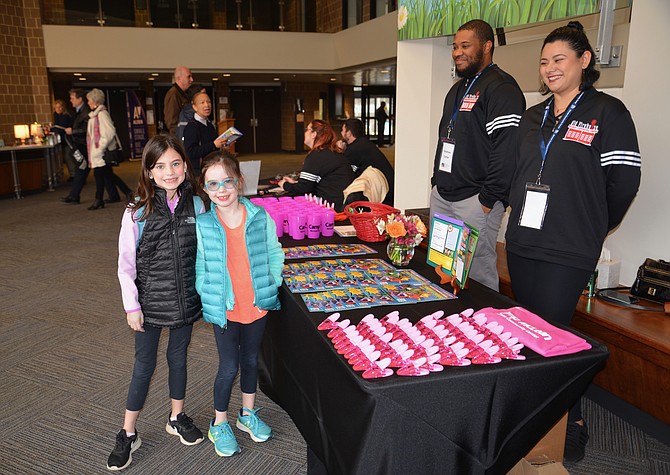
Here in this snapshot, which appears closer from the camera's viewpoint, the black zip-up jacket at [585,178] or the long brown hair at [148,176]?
the black zip-up jacket at [585,178]

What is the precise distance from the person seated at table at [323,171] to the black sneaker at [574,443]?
2403 millimetres

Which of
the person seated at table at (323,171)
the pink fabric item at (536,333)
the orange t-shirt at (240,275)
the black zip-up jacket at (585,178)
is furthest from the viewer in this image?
the person seated at table at (323,171)

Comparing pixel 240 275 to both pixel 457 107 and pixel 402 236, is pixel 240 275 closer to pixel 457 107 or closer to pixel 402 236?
pixel 402 236

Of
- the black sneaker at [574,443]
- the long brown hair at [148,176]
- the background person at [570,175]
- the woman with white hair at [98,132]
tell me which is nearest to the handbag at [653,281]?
→ the background person at [570,175]

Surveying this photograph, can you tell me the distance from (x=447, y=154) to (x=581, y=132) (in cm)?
78

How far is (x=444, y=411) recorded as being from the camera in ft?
4.58

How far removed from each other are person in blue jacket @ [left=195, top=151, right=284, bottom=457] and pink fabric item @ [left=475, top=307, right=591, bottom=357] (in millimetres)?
817

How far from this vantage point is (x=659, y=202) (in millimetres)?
2465

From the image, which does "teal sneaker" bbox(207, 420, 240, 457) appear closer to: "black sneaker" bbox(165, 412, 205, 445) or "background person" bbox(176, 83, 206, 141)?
"black sneaker" bbox(165, 412, 205, 445)

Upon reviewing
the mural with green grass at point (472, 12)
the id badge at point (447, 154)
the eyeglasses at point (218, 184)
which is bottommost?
the eyeglasses at point (218, 184)

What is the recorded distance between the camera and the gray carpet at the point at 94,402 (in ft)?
7.07

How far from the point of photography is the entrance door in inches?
692

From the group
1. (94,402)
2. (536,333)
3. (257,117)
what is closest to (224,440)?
(94,402)

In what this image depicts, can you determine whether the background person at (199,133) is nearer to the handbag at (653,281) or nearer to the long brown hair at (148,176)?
the long brown hair at (148,176)
